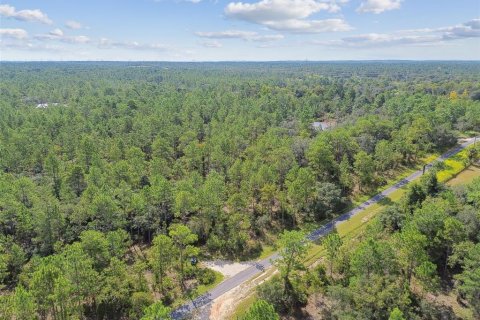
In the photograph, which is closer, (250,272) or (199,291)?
(199,291)

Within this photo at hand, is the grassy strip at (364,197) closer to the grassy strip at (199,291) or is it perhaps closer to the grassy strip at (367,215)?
the grassy strip at (367,215)

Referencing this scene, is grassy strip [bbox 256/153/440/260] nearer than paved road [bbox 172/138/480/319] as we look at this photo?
No

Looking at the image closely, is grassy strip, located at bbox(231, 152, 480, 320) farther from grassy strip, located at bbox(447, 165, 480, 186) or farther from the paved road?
the paved road

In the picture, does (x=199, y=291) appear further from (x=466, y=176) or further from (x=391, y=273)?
(x=466, y=176)

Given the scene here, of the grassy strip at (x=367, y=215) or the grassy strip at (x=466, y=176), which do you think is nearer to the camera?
the grassy strip at (x=367, y=215)

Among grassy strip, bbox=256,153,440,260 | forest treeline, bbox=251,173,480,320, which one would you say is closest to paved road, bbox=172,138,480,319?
grassy strip, bbox=256,153,440,260

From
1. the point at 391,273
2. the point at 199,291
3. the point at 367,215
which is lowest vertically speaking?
the point at 199,291

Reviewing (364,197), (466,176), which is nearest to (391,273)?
(364,197)

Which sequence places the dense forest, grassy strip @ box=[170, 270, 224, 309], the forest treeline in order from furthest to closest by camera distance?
grassy strip @ box=[170, 270, 224, 309] < the dense forest < the forest treeline

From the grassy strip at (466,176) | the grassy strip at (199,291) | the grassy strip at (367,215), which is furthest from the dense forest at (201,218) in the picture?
the grassy strip at (466,176)

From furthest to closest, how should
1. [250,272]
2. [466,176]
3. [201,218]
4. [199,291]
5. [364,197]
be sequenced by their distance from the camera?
[466,176] → [364,197] → [201,218] → [250,272] → [199,291]

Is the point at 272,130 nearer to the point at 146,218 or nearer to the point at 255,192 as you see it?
the point at 255,192
